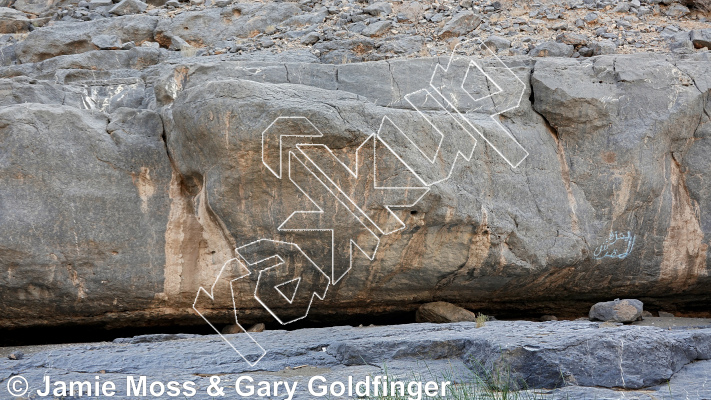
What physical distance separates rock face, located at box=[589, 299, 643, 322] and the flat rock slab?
90 cm

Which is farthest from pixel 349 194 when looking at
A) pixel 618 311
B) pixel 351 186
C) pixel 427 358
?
pixel 618 311

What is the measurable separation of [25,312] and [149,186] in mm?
1392

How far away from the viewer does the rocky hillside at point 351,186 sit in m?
5.39

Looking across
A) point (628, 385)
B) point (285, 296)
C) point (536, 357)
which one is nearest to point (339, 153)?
point (285, 296)

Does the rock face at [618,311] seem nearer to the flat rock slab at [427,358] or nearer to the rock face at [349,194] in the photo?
the rock face at [349,194]

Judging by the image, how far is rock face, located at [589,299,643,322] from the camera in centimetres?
566

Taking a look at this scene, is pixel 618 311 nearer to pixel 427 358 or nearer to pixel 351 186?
pixel 427 358

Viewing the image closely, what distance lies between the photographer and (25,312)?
549 cm

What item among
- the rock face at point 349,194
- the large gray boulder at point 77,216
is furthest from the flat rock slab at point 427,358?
the rock face at point 349,194

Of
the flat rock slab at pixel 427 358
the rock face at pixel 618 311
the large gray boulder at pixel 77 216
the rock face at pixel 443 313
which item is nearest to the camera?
the flat rock slab at pixel 427 358

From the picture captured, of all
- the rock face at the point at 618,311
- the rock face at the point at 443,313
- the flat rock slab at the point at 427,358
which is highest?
the flat rock slab at the point at 427,358

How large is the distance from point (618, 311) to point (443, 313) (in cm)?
145

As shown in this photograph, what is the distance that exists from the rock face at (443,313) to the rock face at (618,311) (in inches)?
41.3

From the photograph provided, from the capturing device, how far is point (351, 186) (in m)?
5.53
